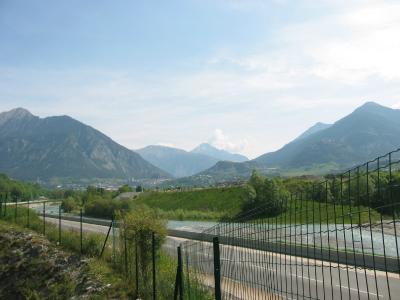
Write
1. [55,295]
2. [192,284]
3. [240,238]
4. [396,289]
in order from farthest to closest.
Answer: [55,295]
[396,289]
[192,284]
[240,238]

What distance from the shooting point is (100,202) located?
8462 cm

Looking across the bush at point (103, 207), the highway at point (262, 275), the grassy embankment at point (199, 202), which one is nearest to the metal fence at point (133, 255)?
the highway at point (262, 275)

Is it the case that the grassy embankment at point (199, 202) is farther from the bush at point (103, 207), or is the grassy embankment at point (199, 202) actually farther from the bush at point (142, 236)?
the bush at point (142, 236)

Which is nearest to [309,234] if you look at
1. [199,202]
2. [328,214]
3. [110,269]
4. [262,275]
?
[328,214]

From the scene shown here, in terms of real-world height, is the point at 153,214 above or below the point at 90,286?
above

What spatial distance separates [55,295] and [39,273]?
4.15 meters

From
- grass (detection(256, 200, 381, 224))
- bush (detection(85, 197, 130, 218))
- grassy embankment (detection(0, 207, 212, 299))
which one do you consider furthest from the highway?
bush (detection(85, 197, 130, 218))

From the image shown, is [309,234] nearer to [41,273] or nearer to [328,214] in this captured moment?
[328,214]

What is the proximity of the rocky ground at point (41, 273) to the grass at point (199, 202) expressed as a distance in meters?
36.9

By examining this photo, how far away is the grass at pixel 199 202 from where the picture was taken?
7425 centimetres

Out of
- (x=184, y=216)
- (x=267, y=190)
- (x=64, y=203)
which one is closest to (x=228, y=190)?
(x=184, y=216)

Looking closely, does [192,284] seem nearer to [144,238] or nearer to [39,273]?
[144,238]

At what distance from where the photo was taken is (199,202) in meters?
A: 86.8

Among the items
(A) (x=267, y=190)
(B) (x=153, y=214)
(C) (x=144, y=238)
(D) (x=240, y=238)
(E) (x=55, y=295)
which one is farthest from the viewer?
(A) (x=267, y=190)
